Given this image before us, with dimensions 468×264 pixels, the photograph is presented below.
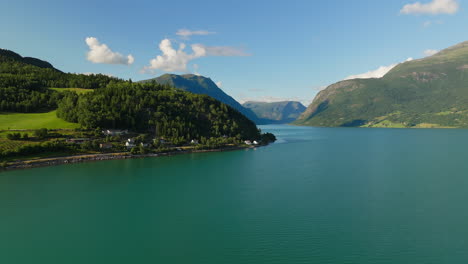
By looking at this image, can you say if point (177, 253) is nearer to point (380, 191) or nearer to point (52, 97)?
point (380, 191)

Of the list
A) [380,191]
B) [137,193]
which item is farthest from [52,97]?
[380,191]

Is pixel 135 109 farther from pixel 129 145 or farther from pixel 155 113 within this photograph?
pixel 129 145

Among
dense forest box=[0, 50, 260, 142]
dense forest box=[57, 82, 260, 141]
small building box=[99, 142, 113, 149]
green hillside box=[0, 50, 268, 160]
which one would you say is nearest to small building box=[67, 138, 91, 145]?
green hillside box=[0, 50, 268, 160]

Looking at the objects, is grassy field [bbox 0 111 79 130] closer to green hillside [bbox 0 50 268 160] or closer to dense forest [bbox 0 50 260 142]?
green hillside [bbox 0 50 268 160]

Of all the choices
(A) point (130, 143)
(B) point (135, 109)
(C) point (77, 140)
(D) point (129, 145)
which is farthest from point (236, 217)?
(B) point (135, 109)

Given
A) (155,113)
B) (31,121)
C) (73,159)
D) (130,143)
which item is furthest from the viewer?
(155,113)
